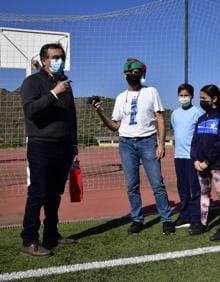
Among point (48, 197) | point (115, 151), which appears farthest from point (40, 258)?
point (115, 151)

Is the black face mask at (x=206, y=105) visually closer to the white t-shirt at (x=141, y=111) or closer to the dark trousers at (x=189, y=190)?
the white t-shirt at (x=141, y=111)

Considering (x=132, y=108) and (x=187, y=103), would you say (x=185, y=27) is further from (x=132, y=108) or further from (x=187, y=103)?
(x=132, y=108)

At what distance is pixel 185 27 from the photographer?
33.1 ft

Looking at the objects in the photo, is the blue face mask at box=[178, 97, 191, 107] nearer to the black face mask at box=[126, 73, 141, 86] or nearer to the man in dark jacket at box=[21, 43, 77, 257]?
the black face mask at box=[126, 73, 141, 86]

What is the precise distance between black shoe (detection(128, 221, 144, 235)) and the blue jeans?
53 mm

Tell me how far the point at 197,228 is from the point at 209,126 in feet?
4.38

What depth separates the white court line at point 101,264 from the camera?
4977 mm

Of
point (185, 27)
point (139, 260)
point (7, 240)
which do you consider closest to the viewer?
point (139, 260)

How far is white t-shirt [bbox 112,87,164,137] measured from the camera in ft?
21.3

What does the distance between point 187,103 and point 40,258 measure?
9.67ft

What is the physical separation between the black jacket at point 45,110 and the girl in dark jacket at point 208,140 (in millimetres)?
1640

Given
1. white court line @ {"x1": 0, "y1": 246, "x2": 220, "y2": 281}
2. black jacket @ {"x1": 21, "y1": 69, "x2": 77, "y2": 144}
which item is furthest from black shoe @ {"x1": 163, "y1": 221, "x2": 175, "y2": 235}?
black jacket @ {"x1": 21, "y1": 69, "x2": 77, "y2": 144}

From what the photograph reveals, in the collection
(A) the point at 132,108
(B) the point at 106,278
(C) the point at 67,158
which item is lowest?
(B) the point at 106,278

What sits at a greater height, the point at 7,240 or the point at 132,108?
the point at 132,108
